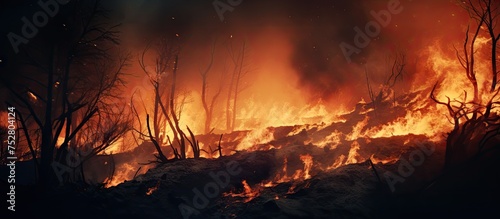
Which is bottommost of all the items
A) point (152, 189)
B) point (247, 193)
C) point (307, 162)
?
point (247, 193)

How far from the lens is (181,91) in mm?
40281

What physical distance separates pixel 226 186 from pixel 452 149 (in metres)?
8.81

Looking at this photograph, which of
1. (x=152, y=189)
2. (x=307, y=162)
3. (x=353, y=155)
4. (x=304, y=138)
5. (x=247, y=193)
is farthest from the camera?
(x=304, y=138)

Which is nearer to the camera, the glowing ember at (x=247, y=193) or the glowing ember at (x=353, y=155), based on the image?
the glowing ember at (x=247, y=193)

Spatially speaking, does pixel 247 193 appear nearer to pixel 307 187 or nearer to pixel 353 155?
pixel 307 187

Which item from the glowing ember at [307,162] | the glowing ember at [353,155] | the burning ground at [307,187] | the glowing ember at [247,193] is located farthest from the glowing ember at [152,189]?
the glowing ember at [353,155]

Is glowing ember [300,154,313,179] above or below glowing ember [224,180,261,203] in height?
above

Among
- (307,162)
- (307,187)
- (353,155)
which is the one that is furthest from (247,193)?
(353,155)

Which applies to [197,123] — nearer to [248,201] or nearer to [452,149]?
[248,201]

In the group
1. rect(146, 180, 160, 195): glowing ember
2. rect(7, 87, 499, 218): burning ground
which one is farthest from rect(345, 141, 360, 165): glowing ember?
rect(146, 180, 160, 195): glowing ember

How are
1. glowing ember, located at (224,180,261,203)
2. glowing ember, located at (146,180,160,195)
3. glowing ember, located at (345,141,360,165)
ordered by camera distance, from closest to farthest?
glowing ember, located at (146,180,160,195) → glowing ember, located at (224,180,261,203) → glowing ember, located at (345,141,360,165)

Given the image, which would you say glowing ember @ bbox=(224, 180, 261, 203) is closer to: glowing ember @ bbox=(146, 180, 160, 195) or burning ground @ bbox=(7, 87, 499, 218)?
burning ground @ bbox=(7, 87, 499, 218)

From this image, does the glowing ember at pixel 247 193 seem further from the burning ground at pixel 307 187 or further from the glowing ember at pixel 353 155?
the glowing ember at pixel 353 155

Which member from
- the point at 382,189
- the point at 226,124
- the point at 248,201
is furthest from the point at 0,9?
the point at 382,189
